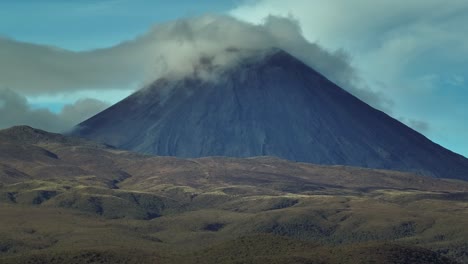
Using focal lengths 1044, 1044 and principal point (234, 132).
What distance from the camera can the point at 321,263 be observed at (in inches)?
7864

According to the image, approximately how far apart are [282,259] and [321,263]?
24.6 ft

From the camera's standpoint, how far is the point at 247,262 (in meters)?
200

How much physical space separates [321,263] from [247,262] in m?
14.2

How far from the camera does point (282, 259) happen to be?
7869 inches

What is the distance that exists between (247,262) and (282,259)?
22.1 feet
